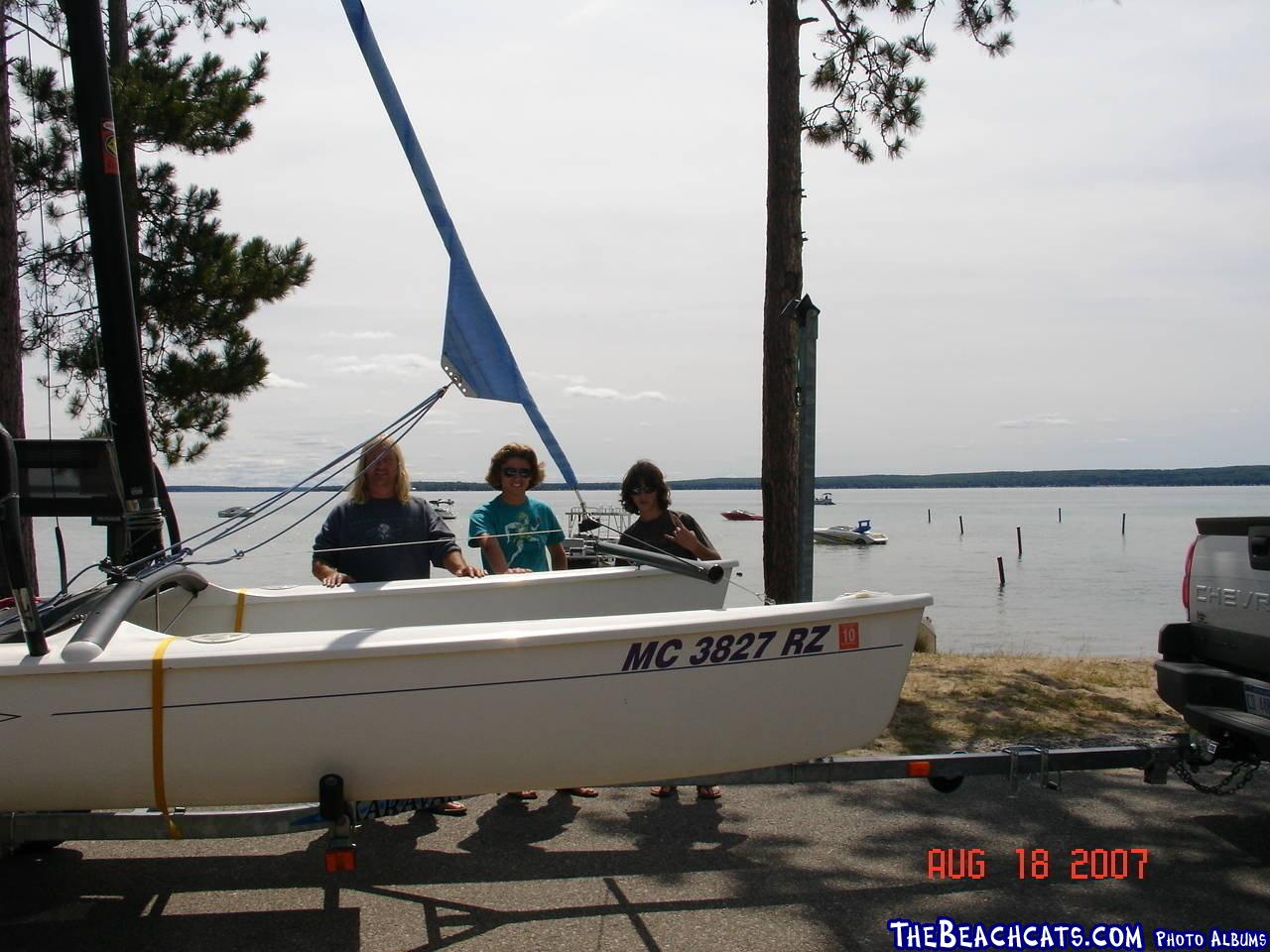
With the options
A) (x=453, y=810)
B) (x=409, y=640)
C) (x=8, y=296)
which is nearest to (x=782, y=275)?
(x=453, y=810)

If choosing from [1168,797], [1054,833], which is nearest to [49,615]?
[1054,833]

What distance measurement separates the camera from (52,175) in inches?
346

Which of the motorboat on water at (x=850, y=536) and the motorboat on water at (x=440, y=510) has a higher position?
the motorboat on water at (x=440, y=510)

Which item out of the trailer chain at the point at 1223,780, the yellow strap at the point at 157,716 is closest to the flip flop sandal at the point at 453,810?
the yellow strap at the point at 157,716

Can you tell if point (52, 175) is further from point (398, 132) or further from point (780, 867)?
point (780, 867)

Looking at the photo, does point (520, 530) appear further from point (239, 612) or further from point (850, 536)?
point (850, 536)

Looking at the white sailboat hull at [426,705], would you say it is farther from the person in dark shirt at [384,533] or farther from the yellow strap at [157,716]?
the person in dark shirt at [384,533]

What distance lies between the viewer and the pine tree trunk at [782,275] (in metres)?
7.55

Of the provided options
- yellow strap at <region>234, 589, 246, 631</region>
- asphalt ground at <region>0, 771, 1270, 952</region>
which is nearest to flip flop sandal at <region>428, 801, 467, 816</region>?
asphalt ground at <region>0, 771, 1270, 952</region>

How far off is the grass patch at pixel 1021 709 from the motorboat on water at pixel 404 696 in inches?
89.6

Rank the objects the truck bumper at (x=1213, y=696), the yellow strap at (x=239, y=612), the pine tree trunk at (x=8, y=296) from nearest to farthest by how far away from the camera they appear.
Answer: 1. the truck bumper at (x=1213, y=696)
2. the yellow strap at (x=239, y=612)
3. the pine tree trunk at (x=8, y=296)

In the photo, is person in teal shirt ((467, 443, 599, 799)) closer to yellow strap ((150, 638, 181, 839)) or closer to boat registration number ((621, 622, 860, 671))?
boat registration number ((621, 622, 860, 671))

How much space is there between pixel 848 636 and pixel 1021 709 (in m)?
3.38

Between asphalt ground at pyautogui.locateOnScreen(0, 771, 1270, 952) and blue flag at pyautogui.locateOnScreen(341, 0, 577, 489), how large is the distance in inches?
73.9
